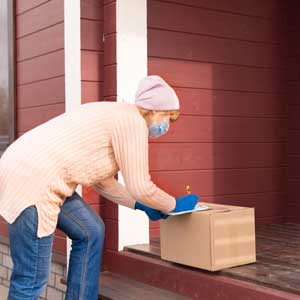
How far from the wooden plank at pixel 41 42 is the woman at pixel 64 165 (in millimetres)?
1711

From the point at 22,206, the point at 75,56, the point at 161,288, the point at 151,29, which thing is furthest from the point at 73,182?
the point at 151,29

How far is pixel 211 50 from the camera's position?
4070mm

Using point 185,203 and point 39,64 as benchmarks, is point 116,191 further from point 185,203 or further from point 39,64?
point 39,64

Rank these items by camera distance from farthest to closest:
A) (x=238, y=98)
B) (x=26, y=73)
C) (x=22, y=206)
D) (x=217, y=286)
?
(x=26, y=73), (x=238, y=98), (x=217, y=286), (x=22, y=206)

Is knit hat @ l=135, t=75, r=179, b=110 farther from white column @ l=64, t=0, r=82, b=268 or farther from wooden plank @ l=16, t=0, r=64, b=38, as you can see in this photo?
wooden plank @ l=16, t=0, r=64, b=38

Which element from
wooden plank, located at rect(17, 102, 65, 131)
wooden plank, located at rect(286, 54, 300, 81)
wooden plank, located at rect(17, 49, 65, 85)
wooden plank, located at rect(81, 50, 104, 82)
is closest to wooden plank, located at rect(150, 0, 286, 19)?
wooden plank, located at rect(286, 54, 300, 81)

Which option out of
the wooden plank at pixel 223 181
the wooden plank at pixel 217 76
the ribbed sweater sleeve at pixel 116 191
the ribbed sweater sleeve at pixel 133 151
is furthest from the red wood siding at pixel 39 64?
the ribbed sweater sleeve at pixel 133 151

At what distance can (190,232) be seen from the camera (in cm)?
299

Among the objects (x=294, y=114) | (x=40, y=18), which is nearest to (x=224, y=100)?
(x=294, y=114)

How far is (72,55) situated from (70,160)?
54.1 inches

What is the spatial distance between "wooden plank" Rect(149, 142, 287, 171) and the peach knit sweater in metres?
1.32

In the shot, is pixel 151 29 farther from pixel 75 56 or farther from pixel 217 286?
pixel 217 286

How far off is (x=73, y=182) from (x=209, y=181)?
1770 mm

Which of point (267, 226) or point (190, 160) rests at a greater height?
point (190, 160)
